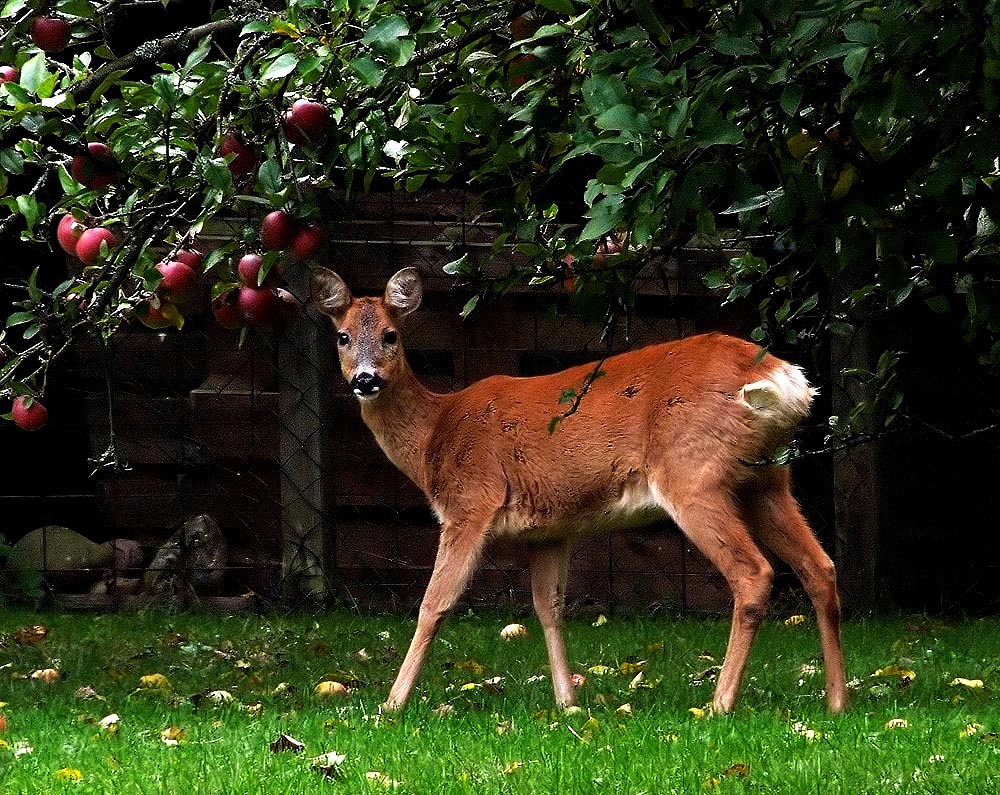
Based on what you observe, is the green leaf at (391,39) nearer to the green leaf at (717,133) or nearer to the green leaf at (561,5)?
the green leaf at (561,5)

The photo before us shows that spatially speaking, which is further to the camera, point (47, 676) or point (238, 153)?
point (47, 676)

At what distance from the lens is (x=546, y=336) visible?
23.0 feet

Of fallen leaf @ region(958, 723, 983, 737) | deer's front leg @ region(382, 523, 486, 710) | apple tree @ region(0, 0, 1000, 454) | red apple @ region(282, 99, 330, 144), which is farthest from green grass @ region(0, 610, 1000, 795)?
red apple @ region(282, 99, 330, 144)

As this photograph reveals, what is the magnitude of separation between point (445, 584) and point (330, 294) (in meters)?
1.09

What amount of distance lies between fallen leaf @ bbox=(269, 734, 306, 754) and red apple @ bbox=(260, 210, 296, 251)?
1244 mm

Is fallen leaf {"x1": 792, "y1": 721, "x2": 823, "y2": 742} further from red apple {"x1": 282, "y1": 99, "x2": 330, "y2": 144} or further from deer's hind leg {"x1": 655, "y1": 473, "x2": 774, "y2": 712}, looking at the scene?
red apple {"x1": 282, "y1": 99, "x2": 330, "y2": 144}

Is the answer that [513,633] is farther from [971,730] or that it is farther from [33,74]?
[33,74]

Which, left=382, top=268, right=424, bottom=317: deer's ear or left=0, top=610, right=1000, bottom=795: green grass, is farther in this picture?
left=382, top=268, right=424, bottom=317: deer's ear

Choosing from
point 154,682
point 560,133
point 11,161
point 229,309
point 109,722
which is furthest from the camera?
point 154,682

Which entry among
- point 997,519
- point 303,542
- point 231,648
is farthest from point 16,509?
point 997,519

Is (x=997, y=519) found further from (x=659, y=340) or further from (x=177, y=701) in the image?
(x=177, y=701)

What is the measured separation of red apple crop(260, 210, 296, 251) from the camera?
10.3 feet

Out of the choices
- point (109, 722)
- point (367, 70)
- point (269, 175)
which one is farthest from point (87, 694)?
point (367, 70)

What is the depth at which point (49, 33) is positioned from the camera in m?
2.85
